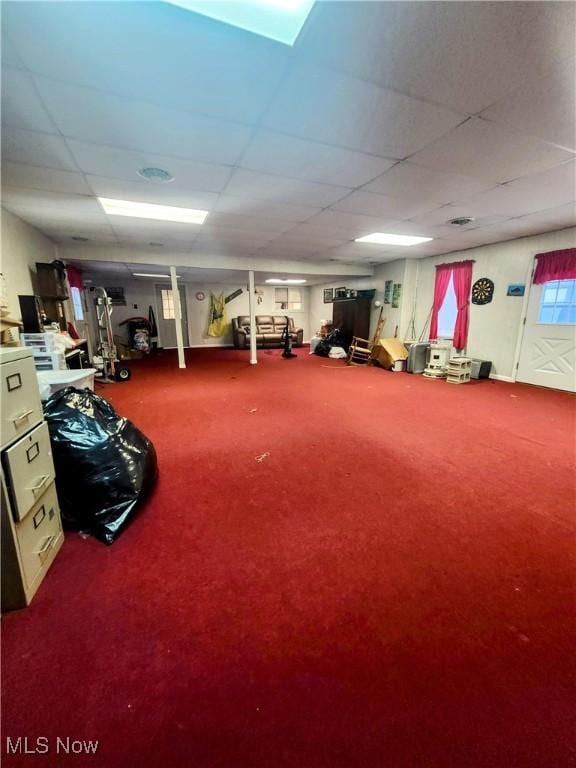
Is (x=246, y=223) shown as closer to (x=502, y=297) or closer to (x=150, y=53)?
(x=150, y=53)

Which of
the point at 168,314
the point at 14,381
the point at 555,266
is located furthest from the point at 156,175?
the point at 168,314

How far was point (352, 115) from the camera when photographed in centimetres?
183

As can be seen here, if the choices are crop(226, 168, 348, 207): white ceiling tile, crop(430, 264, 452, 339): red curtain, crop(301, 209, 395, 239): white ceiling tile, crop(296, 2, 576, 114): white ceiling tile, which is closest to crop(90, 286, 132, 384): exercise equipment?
crop(226, 168, 348, 207): white ceiling tile

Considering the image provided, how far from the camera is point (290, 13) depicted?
4.07ft

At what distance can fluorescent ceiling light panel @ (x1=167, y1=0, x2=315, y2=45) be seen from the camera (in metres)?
1.20

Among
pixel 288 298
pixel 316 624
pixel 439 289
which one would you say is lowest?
pixel 316 624

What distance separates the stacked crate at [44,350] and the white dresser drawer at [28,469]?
7.95 feet

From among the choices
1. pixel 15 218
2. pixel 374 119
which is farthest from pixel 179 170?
pixel 15 218

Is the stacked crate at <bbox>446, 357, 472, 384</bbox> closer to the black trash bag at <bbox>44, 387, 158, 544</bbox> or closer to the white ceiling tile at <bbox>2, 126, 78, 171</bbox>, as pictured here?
the black trash bag at <bbox>44, 387, 158, 544</bbox>

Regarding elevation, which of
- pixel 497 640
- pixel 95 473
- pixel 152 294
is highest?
pixel 152 294

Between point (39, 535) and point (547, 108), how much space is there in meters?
3.57

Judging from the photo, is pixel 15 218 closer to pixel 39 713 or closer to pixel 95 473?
pixel 95 473

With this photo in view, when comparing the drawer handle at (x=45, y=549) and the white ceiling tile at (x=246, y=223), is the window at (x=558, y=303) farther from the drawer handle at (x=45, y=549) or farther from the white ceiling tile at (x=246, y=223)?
the drawer handle at (x=45, y=549)

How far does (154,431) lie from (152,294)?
810cm
